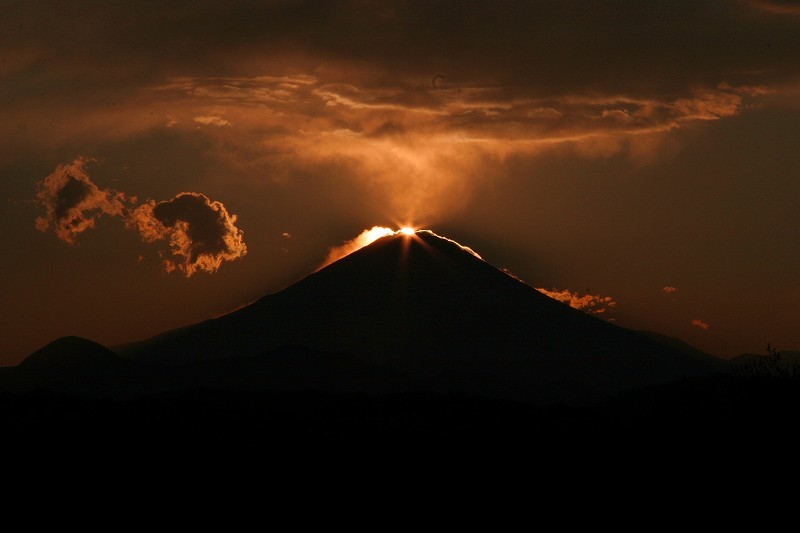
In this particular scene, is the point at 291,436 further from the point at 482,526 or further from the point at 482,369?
the point at 482,369

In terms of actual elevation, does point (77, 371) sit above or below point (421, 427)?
above

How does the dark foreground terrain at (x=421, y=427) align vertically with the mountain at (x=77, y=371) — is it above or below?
below

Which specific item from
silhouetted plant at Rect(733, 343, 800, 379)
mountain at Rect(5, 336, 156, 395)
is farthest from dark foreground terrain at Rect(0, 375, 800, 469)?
mountain at Rect(5, 336, 156, 395)

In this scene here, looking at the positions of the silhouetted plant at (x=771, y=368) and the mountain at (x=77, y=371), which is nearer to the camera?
the silhouetted plant at (x=771, y=368)

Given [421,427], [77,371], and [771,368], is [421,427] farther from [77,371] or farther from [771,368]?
[77,371]

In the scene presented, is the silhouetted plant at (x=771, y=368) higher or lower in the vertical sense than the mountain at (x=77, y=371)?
lower

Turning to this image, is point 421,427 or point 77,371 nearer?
point 421,427

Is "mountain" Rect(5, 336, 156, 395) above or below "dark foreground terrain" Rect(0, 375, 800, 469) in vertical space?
above

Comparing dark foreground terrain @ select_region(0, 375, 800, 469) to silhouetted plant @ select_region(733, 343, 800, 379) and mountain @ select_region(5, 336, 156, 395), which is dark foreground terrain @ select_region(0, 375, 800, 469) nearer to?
silhouetted plant @ select_region(733, 343, 800, 379)

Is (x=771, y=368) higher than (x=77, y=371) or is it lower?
lower

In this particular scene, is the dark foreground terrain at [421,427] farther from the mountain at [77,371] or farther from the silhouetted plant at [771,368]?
the mountain at [77,371]

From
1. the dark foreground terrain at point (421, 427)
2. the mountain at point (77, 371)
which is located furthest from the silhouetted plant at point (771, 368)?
the mountain at point (77, 371)

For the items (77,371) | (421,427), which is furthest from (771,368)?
(77,371)

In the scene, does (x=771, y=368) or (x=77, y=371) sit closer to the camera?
(x=771, y=368)
